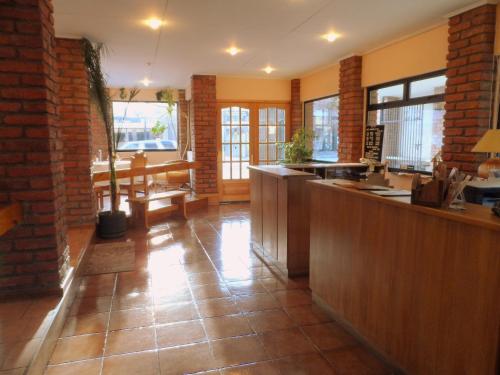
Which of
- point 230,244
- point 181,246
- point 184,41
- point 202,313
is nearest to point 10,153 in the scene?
point 202,313

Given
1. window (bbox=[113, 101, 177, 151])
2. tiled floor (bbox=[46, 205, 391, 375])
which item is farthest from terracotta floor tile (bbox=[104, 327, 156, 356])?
window (bbox=[113, 101, 177, 151])

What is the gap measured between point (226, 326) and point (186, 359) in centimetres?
45

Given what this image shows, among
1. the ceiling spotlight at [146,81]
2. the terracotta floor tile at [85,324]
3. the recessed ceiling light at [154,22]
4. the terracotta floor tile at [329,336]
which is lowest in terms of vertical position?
the terracotta floor tile at [329,336]

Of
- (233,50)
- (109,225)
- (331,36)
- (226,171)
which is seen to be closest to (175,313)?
(109,225)

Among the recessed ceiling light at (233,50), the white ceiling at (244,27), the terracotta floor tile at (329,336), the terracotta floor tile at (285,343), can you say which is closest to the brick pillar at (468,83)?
the white ceiling at (244,27)

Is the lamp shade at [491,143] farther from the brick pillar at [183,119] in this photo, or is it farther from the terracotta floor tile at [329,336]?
the brick pillar at [183,119]

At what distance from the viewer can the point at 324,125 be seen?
7.14 metres

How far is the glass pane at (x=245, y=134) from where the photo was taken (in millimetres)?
7645

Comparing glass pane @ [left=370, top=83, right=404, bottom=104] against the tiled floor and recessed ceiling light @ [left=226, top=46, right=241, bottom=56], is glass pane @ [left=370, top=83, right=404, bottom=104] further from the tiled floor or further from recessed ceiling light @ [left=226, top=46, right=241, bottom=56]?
the tiled floor

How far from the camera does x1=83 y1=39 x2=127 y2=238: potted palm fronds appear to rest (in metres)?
4.54

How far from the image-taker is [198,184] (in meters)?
7.30

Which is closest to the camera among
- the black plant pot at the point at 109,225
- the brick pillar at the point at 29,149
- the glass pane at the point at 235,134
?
the brick pillar at the point at 29,149

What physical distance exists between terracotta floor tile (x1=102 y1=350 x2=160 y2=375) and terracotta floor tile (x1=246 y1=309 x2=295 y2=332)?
0.72m

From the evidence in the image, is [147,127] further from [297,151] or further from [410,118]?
[410,118]
